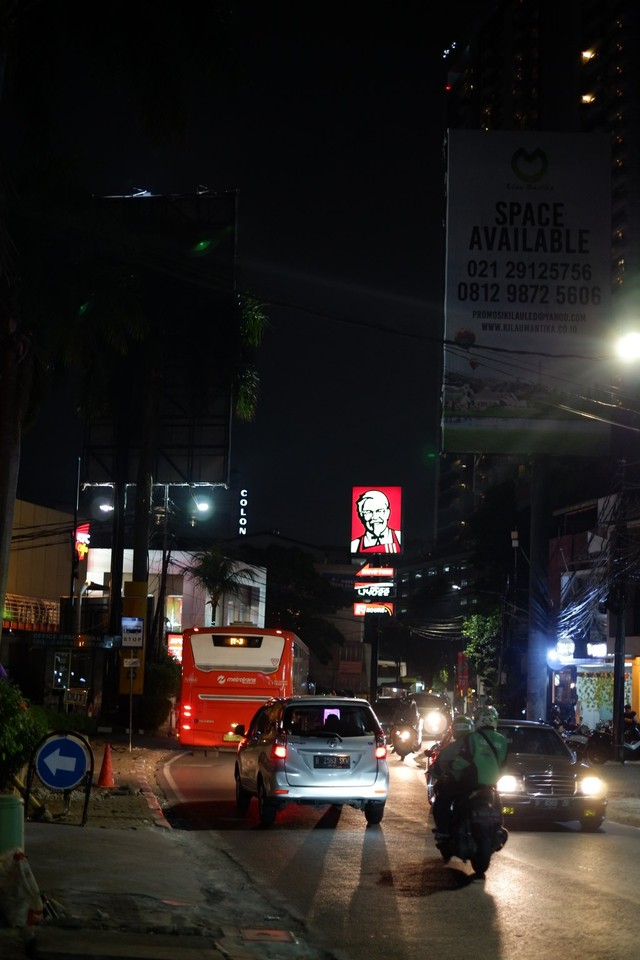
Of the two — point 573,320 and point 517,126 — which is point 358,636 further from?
point 573,320

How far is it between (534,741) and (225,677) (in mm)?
12813

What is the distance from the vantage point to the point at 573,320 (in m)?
34.8

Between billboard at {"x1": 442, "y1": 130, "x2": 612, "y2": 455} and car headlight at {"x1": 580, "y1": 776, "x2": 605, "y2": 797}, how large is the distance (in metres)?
19.4

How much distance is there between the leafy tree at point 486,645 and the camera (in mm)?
64750

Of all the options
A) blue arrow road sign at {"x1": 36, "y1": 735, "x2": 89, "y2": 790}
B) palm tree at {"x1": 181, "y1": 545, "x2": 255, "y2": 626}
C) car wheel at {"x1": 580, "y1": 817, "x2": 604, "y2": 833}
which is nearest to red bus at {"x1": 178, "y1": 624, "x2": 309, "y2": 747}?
car wheel at {"x1": 580, "y1": 817, "x2": 604, "y2": 833}

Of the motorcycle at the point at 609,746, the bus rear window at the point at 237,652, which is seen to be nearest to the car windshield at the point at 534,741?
the bus rear window at the point at 237,652

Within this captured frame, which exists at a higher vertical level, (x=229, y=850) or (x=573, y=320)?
(x=573, y=320)

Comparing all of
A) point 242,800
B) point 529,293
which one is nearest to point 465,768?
point 242,800

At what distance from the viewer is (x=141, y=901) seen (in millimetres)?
9148

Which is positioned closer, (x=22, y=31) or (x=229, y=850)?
(x=229, y=850)

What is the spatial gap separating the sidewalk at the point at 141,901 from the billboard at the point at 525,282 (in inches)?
892

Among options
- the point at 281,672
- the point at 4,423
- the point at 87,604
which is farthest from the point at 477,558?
the point at 4,423

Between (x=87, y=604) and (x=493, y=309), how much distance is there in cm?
2859

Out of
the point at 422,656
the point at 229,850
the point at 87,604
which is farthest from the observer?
the point at 422,656
